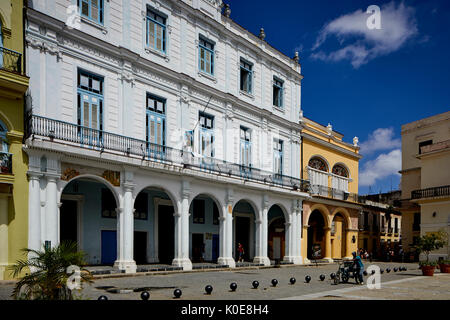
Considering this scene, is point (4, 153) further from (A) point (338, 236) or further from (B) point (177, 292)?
(A) point (338, 236)

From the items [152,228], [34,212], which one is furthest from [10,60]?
[152,228]

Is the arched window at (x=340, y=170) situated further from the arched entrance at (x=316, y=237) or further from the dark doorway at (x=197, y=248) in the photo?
the dark doorway at (x=197, y=248)

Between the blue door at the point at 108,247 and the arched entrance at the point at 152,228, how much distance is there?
1402mm

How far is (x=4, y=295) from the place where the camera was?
445 inches

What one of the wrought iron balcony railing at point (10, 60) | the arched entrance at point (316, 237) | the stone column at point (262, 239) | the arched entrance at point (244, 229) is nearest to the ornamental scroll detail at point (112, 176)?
the wrought iron balcony railing at point (10, 60)

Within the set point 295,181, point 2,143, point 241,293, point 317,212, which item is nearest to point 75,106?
point 2,143

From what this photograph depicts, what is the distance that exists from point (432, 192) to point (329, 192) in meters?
8.29

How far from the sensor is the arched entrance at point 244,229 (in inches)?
1131

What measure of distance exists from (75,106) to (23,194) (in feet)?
13.6

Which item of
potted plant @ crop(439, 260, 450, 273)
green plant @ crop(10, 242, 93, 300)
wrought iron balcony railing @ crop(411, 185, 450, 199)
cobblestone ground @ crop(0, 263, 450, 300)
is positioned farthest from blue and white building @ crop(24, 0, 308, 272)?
wrought iron balcony railing @ crop(411, 185, 450, 199)

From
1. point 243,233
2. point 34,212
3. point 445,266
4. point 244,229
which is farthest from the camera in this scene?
point 244,229

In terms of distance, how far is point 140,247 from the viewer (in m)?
22.2

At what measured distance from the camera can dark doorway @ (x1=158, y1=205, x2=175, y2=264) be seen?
2322cm
